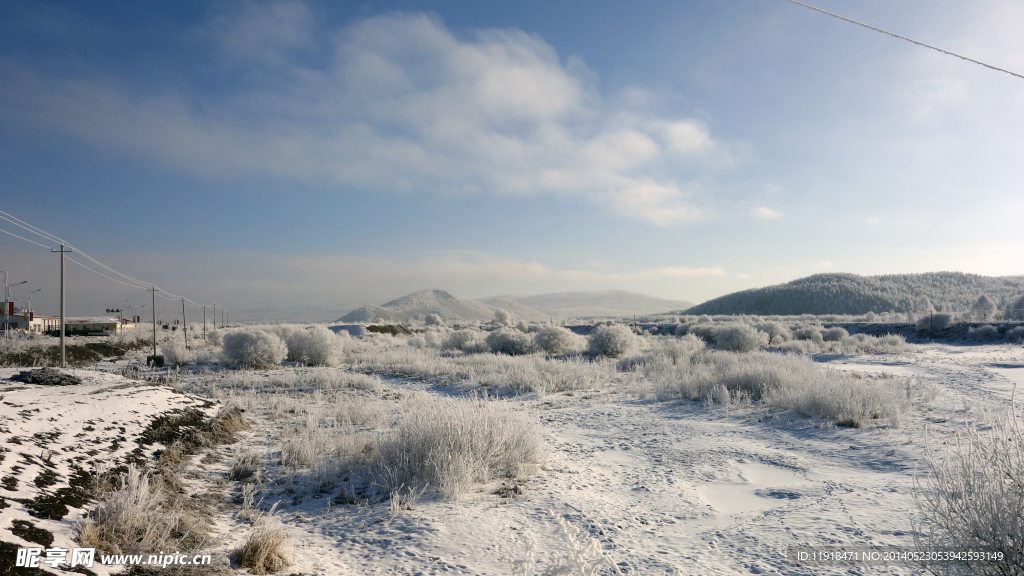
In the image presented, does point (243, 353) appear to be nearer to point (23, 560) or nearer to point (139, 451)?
point (139, 451)

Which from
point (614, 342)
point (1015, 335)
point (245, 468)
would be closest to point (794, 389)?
point (245, 468)

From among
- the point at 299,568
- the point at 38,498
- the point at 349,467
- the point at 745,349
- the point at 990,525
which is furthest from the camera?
the point at 745,349

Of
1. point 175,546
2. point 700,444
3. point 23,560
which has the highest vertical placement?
point 23,560

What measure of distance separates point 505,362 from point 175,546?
15.4m

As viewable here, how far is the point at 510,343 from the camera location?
2509 cm

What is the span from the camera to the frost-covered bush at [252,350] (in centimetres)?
1958

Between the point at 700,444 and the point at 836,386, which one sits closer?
the point at 700,444

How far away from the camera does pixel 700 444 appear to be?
721 centimetres

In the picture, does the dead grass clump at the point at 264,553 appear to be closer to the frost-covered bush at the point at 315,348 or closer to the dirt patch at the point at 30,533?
the dirt patch at the point at 30,533

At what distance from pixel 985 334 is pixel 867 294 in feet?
217

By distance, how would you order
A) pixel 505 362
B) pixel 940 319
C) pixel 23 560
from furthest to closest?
1. pixel 940 319
2. pixel 505 362
3. pixel 23 560

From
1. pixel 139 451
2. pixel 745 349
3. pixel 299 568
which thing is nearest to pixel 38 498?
pixel 299 568

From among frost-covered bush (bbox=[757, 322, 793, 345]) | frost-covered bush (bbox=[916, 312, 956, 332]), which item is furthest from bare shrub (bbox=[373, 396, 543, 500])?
frost-covered bush (bbox=[916, 312, 956, 332])

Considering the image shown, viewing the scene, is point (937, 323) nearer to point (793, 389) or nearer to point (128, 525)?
point (793, 389)
